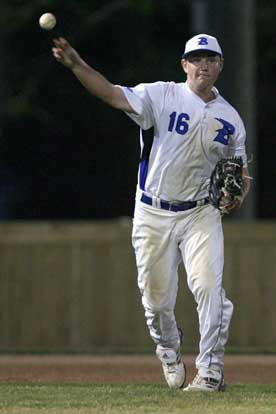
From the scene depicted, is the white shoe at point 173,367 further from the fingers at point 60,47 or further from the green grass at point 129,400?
the fingers at point 60,47

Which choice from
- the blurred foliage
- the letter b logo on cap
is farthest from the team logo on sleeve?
the blurred foliage

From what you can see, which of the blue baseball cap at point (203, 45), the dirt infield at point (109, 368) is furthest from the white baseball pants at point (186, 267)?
the dirt infield at point (109, 368)

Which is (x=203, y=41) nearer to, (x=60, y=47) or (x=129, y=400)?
(x=60, y=47)

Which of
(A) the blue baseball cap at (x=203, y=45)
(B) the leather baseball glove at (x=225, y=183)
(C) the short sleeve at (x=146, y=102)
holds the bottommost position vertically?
(B) the leather baseball glove at (x=225, y=183)

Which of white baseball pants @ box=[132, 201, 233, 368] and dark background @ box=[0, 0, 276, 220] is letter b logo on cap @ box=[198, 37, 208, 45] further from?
dark background @ box=[0, 0, 276, 220]

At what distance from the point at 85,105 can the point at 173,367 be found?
13606 millimetres

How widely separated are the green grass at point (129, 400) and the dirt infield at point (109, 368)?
1423 millimetres

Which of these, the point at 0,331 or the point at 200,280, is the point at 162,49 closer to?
the point at 0,331

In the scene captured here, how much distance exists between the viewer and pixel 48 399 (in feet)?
29.1

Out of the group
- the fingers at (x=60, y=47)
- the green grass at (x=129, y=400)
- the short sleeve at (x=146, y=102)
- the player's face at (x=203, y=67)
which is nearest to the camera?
the green grass at (x=129, y=400)

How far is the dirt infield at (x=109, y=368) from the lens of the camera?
1148 centimetres

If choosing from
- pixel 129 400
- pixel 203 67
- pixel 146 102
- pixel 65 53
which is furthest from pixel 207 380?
pixel 65 53

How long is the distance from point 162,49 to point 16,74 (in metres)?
2.14

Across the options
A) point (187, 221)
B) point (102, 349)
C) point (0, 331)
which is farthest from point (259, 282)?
point (187, 221)
